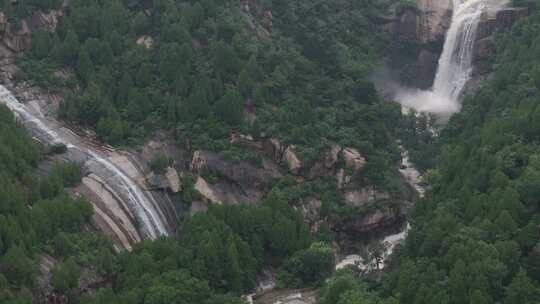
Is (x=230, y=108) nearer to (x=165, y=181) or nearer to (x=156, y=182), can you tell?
(x=165, y=181)

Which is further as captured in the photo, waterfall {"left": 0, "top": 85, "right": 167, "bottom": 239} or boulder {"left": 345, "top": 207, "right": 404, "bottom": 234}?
boulder {"left": 345, "top": 207, "right": 404, "bottom": 234}

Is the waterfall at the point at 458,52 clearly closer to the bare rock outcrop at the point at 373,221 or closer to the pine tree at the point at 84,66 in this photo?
the bare rock outcrop at the point at 373,221

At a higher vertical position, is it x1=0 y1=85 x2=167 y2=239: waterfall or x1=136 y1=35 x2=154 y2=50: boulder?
x1=136 y1=35 x2=154 y2=50: boulder

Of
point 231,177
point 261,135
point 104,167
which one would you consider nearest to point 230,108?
point 261,135

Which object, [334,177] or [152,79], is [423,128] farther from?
[152,79]

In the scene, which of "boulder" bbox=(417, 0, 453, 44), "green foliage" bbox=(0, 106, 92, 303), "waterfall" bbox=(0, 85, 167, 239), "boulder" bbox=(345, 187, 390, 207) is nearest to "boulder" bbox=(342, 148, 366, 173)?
"boulder" bbox=(345, 187, 390, 207)

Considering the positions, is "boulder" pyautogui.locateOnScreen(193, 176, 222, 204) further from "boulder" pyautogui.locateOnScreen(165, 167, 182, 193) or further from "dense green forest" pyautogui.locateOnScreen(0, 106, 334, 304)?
"dense green forest" pyautogui.locateOnScreen(0, 106, 334, 304)

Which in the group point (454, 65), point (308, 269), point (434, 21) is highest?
point (434, 21)
